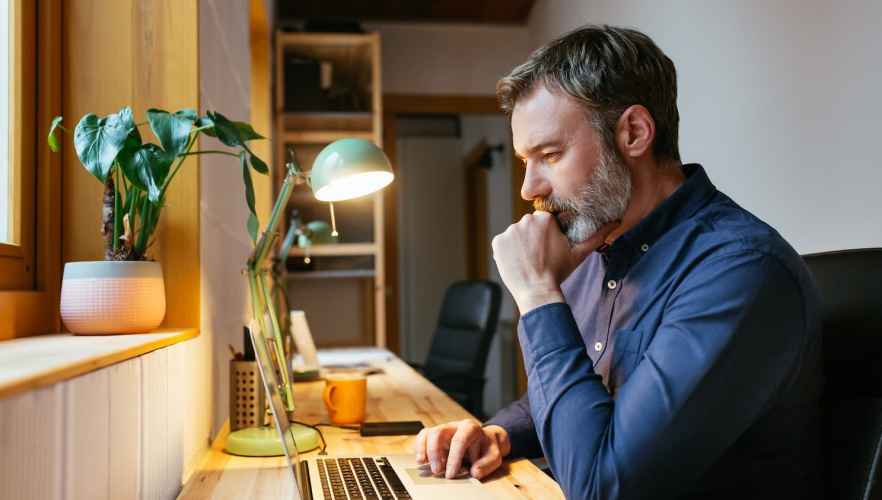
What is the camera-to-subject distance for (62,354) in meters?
0.77

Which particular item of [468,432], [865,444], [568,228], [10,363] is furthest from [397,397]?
[10,363]

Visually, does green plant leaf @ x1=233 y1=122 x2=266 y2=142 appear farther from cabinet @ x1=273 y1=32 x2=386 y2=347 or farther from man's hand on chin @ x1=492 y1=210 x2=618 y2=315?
cabinet @ x1=273 y1=32 x2=386 y2=347

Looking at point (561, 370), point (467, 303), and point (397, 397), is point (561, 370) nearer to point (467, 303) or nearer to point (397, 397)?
point (397, 397)

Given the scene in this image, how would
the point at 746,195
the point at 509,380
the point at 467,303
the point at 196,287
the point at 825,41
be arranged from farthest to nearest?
the point at 509,380 < the point at 467,303 < the point at 746,195 < the point at 825,41 < the point at 196,287

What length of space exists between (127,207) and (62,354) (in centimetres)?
37

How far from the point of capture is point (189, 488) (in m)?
1.11

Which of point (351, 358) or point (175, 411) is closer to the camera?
point (175, 411)

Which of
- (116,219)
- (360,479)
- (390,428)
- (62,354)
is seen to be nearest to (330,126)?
(390,428)

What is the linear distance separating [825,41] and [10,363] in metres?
2.01

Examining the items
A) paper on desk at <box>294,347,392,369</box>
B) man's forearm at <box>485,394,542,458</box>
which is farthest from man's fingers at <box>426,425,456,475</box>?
paper on desk at <box>294,347,392,369</box>

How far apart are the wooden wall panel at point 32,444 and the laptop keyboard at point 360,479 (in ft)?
1.45

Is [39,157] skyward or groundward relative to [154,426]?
skyward

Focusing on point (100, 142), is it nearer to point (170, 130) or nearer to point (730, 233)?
point (170, 130)

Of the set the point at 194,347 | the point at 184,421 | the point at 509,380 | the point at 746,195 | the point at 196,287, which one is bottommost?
the point at 509,380
